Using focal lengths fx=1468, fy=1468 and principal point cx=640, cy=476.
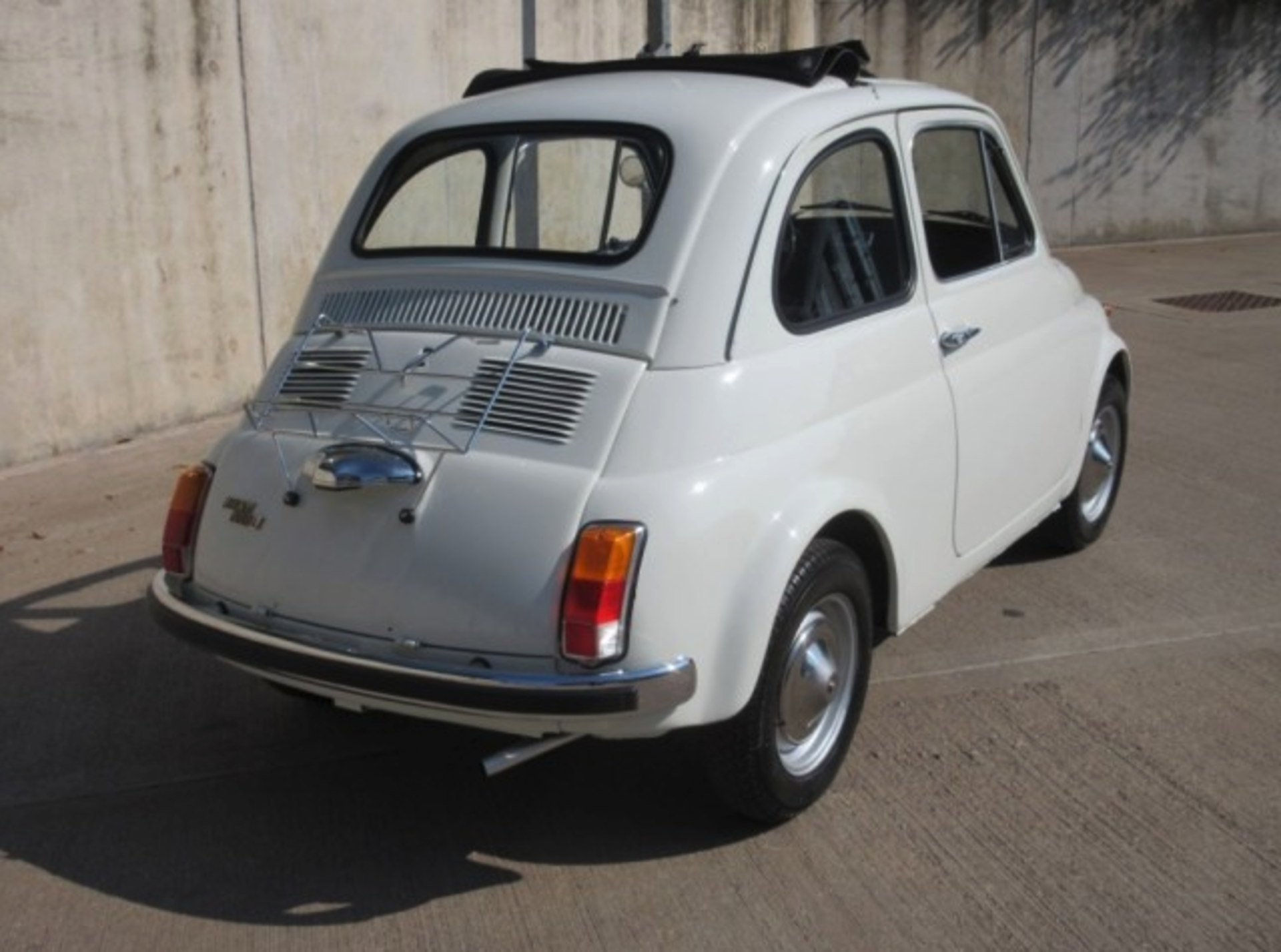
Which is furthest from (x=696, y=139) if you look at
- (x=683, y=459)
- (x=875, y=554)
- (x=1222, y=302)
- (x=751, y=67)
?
(x=1222, y=302)

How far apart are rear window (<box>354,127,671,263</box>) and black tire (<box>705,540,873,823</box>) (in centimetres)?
122

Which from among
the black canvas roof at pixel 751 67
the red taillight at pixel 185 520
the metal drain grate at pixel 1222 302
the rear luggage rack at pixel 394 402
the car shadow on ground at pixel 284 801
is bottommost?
the car shadow on ground at pixel 284 801

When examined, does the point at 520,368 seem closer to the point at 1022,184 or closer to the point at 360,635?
the point at 360,635

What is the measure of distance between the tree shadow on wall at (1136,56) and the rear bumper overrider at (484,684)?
39.8ft

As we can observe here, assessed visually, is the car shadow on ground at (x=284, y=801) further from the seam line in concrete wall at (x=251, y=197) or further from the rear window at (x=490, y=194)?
the seam line in concrete wall at (x=251, y=197)

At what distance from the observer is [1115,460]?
6137mm

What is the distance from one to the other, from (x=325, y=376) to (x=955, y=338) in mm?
1868

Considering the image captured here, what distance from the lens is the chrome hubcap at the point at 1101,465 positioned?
5871 mm

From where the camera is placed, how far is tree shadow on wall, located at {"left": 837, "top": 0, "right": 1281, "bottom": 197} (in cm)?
1448

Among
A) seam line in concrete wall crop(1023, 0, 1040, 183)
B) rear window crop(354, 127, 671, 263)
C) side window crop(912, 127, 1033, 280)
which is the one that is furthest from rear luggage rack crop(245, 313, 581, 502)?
seam line in concrete wall crop(1023, 0, 1040, 183)

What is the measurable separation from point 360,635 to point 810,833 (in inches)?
50.4

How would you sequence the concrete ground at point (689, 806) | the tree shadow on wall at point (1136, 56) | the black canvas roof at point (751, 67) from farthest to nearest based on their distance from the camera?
1. the tree shadow on wall at point (1136, 56)
2. the black canvas roof at point (751, 67)
3. the concrete ground at point (689, 806)

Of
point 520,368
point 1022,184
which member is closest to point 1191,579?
point 1022,184

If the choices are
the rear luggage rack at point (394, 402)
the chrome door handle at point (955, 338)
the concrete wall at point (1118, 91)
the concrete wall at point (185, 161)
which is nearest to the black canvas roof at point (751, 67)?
the chrome door handle at point (955, 338)
